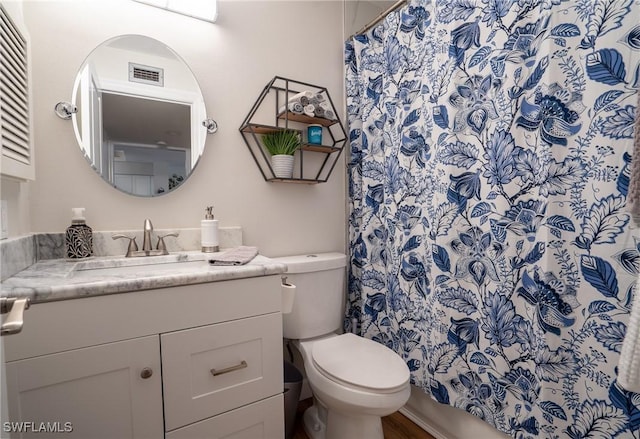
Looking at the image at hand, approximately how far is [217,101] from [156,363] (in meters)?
1.14

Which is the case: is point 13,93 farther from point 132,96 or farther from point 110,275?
point 110,275

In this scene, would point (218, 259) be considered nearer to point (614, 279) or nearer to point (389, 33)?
point (614, 279)

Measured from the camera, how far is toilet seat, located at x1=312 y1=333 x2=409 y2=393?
1.13 meters

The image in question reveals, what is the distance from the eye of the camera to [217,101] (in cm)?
147

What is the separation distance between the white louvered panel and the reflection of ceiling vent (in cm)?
33

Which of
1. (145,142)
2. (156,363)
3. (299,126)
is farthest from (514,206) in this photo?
(145,142)

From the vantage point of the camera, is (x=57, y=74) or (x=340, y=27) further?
(x=340, y=27)

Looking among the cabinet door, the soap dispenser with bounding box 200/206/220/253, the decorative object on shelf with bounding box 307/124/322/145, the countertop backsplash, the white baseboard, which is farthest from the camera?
the decorative object on shelf with bounding box 307/124/322/145

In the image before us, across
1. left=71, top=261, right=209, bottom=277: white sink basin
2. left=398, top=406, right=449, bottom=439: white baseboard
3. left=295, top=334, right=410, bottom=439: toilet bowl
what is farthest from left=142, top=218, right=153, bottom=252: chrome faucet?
left=398, top=406, right=449, bottom=439: white baseboard

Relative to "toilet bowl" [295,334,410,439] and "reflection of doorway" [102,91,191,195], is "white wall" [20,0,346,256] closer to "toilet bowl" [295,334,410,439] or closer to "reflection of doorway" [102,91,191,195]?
"reflection of doorway" [102,91,191,195]

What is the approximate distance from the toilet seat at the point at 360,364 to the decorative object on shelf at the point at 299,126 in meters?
0.83

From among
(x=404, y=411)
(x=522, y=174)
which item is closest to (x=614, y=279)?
(x=522, y=174)

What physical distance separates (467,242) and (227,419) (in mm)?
1092

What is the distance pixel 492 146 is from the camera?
1.15 metres
